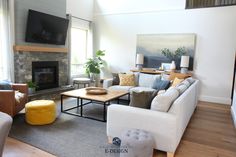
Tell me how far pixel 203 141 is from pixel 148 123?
1200 millimetres

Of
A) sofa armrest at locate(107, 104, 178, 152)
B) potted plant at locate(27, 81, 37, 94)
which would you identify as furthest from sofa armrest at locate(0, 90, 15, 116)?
sofa armrest at locate(107, 104, 178, 152)

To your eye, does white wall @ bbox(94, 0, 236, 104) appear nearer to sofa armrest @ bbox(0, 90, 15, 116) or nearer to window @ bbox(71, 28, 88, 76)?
window @ bbox(71, 28, 88, 76)

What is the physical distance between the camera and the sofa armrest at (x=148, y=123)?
2.38 m

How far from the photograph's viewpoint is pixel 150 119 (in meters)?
2.47

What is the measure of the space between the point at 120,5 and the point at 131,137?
18.5 feet

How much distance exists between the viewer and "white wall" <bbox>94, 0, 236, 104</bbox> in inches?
213

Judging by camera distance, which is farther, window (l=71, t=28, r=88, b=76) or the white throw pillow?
window (l=71, t=28, r=88, b=76)

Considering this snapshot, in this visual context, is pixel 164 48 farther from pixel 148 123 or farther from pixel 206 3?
pixel 148 123

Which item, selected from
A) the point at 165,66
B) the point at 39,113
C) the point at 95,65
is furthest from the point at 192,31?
the point at 39,113

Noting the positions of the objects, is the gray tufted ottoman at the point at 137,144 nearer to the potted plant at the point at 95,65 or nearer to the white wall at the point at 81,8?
the potted plant at the point at 95,65

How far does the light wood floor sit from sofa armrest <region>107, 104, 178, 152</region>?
1.00ft

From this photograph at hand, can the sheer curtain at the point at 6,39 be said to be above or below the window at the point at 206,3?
below

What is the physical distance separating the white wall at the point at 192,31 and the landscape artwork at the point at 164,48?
0.17 metres

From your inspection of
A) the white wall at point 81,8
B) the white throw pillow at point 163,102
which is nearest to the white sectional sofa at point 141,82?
the white throw pillow at point 163,102
